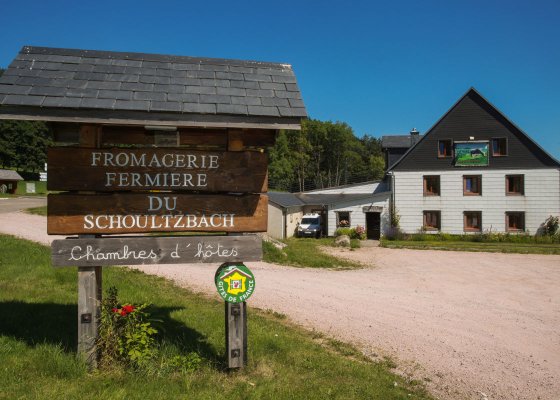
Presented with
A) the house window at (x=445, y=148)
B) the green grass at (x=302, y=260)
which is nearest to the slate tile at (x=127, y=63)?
the green grass at (x=302, y=260)

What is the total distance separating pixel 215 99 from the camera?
5.37 metres

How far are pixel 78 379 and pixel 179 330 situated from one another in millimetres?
2320

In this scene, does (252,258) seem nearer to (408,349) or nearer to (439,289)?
(408,349)

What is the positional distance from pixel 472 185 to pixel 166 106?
112 ft

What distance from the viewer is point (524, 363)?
7.29m

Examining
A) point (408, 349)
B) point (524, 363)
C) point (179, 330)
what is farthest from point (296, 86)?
point (524, 363)

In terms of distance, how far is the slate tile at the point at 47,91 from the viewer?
498cm

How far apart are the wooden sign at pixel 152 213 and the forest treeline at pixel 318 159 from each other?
224ft


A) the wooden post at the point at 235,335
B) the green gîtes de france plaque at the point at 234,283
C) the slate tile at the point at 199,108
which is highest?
the slate tile at the point at 199,108

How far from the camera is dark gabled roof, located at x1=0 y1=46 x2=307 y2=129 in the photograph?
4961mm

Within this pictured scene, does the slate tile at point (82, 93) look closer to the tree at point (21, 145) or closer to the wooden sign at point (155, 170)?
the wooden sign at point (155, 170)

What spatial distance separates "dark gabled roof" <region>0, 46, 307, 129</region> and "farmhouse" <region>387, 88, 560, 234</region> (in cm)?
3033

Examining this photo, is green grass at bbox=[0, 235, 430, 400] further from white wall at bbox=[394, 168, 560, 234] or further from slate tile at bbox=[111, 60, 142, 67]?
white wall at bbox=[394, 168, 560, 234]

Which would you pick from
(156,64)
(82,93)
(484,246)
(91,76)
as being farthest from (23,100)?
(484,246)
